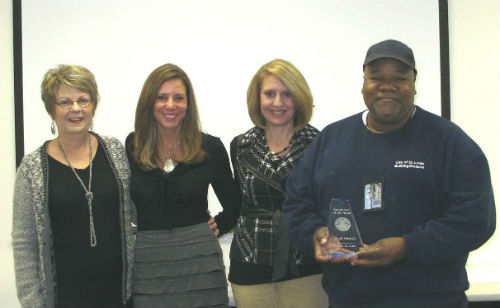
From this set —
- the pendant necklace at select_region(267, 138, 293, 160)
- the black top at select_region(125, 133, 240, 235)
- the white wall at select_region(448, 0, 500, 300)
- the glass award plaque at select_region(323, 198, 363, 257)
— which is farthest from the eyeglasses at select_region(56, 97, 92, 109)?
the white wall at select_region(448, 0, 500, 300)

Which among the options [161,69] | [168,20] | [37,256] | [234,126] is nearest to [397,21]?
[234,126]

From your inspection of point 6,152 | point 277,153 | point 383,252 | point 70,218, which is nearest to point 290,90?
point 277,153

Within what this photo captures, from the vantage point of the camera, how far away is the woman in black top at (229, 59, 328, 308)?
6.79ft

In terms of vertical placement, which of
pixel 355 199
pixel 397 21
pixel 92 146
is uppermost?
pixel 397 21

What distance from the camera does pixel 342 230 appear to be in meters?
1.67

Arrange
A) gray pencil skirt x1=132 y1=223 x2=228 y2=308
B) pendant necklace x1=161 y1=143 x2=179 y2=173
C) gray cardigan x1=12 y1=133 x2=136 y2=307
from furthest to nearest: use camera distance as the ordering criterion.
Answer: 1. pendant necklace x1=161 y1=143 x2=179 y2=173
2. gray pencil skirt x1=132 y1=223 x2=228 y2=308
3. gray cardigan x1=12 y1=133 x2=136 y2=307

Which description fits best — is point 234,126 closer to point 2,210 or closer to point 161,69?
point 161,69

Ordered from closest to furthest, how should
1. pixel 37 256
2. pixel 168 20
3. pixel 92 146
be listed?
pixel 37 256 < pixel 92 146 < pixel 168 20

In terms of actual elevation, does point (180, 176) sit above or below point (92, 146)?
below

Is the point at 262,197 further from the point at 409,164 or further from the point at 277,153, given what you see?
the point at 409,164

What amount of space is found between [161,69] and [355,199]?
1.11 metres

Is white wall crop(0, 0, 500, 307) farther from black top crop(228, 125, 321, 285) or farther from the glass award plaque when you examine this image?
the glass award plaque

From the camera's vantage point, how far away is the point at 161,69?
2.16 meters

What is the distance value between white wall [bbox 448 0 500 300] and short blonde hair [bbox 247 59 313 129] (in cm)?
147
